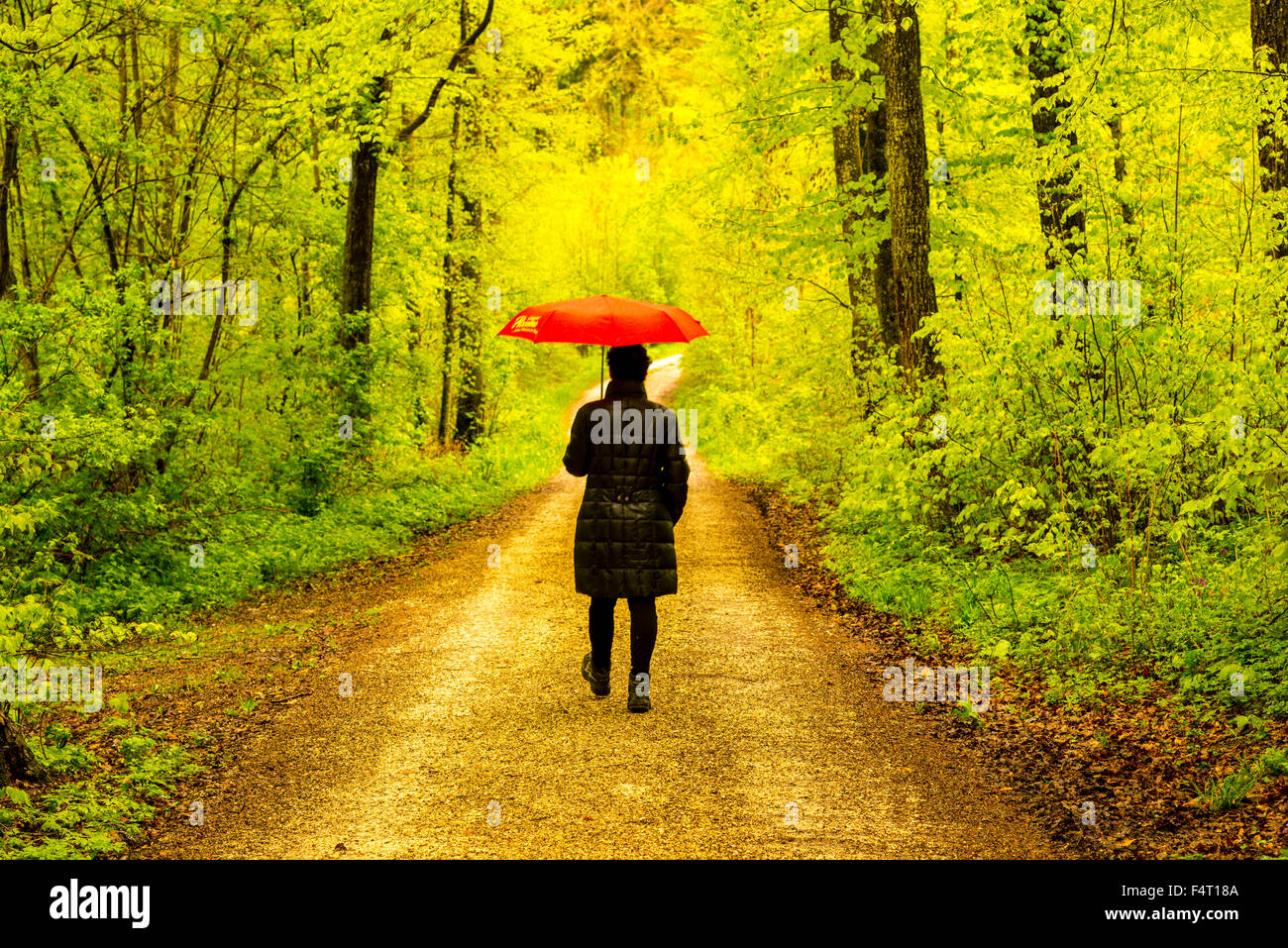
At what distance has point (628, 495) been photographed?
7.60 m

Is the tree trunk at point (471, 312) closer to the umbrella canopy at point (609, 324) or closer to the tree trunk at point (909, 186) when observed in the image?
the tree trunk at point (909, 186)

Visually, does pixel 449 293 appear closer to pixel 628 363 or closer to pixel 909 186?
pixel 909 186

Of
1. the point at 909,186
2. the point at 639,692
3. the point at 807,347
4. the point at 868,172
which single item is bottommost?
the point at 639,692

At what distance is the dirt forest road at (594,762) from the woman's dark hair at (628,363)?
94.5 inches

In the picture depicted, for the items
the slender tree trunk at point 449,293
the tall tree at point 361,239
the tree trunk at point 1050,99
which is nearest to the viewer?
the tree trunk at point 1050,99

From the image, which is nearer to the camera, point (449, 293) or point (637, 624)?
point (637, 624)

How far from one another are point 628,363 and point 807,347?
12418 millimetres

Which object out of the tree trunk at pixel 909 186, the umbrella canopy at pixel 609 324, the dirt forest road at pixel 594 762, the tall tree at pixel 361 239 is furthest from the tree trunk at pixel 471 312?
the umbrella canopy at pixel 609 324

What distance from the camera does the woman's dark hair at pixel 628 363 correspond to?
746 cm

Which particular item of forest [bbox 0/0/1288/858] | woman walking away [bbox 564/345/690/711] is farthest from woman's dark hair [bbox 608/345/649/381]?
Result: forest [bbox 0/0/1288/858]

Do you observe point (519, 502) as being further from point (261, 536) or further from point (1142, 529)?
point (1142, 529)

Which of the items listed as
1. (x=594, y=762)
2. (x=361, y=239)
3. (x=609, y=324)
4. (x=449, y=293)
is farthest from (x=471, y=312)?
(x=594, y=762)

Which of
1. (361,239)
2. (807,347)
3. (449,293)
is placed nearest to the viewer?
(361,239)
